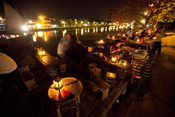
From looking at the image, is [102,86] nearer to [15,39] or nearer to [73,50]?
[73,50]

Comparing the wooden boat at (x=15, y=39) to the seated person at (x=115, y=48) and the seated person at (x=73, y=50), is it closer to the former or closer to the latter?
the seated person at (x=73, y=50)

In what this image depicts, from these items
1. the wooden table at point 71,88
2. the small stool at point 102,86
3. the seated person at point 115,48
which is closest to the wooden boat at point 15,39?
the wooden table at point 71,88

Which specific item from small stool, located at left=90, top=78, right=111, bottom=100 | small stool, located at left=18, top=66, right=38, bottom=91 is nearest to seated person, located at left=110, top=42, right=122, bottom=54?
small stool, located at left=90, top=78, right=111, bottom=100

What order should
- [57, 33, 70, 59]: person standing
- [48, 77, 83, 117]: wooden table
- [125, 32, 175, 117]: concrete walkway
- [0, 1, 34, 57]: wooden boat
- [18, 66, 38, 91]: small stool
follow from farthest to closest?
[0, 1, 34, 57]: wooden boat, [57, 33, 70, 59]: person standing, [18, 66, 38, 91]: small stool, [125, 32, 175, 117]: concrete walkway, [48, 77, 83, 117]: wooden table

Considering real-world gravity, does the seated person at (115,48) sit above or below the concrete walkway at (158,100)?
above

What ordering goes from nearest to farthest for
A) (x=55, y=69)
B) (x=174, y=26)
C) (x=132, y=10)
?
(x=55, y=69)
(x=132, y=10)
(x=174, y=26)

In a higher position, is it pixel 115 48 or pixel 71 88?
pixel 115 48

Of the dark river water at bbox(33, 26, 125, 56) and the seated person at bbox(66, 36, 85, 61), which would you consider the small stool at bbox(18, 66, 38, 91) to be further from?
the dark river water at bbox(33, 26, 125, 56)

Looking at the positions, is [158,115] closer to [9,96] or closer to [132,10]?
[9,96]

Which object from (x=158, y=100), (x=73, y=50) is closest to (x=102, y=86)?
(x=158, y=100)

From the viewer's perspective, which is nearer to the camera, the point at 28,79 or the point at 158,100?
the point at 28,79

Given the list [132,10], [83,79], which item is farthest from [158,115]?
[132,10]

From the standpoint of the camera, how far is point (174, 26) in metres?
26.0

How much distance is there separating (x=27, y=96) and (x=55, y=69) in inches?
74.8
